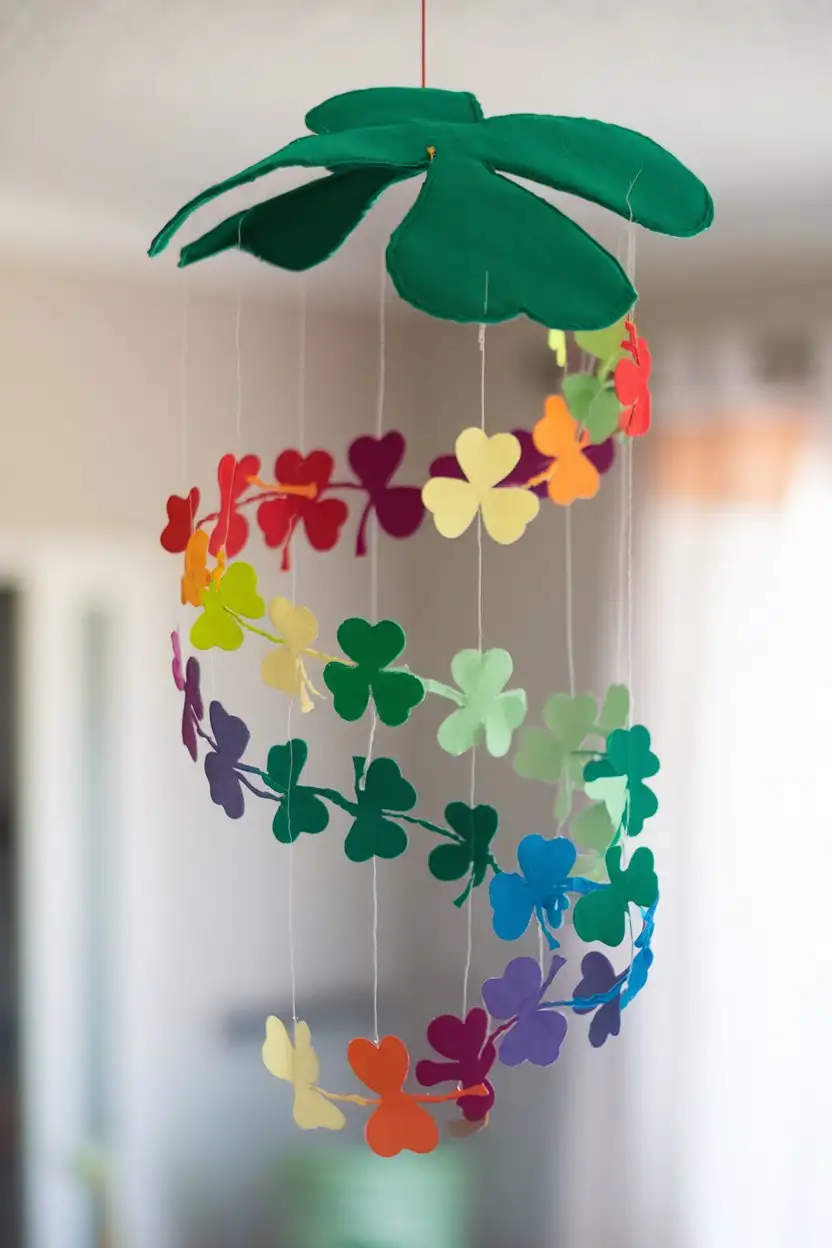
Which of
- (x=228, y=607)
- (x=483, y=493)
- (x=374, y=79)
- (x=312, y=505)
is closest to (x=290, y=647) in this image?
(x=228, y=607)

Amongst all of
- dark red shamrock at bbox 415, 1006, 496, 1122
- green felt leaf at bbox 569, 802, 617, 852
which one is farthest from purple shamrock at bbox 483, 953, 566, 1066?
green felt leaf at bbox 569, 802, 617, 852

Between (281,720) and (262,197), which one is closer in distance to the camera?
(262,197)

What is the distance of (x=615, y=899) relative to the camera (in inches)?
43.4

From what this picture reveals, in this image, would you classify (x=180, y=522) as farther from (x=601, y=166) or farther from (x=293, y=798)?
(x=601, y=166)

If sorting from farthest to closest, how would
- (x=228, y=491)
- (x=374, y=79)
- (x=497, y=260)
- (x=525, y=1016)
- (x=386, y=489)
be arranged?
(x=374, y=79) < (x=386, y=489) < (x=228, y=491) < (x=525, y=1016) < (x=497, y=260)

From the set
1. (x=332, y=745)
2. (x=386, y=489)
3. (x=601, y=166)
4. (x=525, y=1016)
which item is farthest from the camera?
(x=332, y=745)

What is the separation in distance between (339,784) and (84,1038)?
82cm

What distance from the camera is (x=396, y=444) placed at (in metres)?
1.51

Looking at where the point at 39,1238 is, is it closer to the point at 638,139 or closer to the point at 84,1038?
the point at 84,1038

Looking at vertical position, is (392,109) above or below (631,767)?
above

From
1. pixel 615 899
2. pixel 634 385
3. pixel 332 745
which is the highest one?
pixel 634 385

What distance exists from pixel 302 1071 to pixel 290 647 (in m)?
0.37

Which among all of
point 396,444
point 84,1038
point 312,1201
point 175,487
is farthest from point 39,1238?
point 396,444

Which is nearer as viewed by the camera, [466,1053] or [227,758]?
[466,1053]
